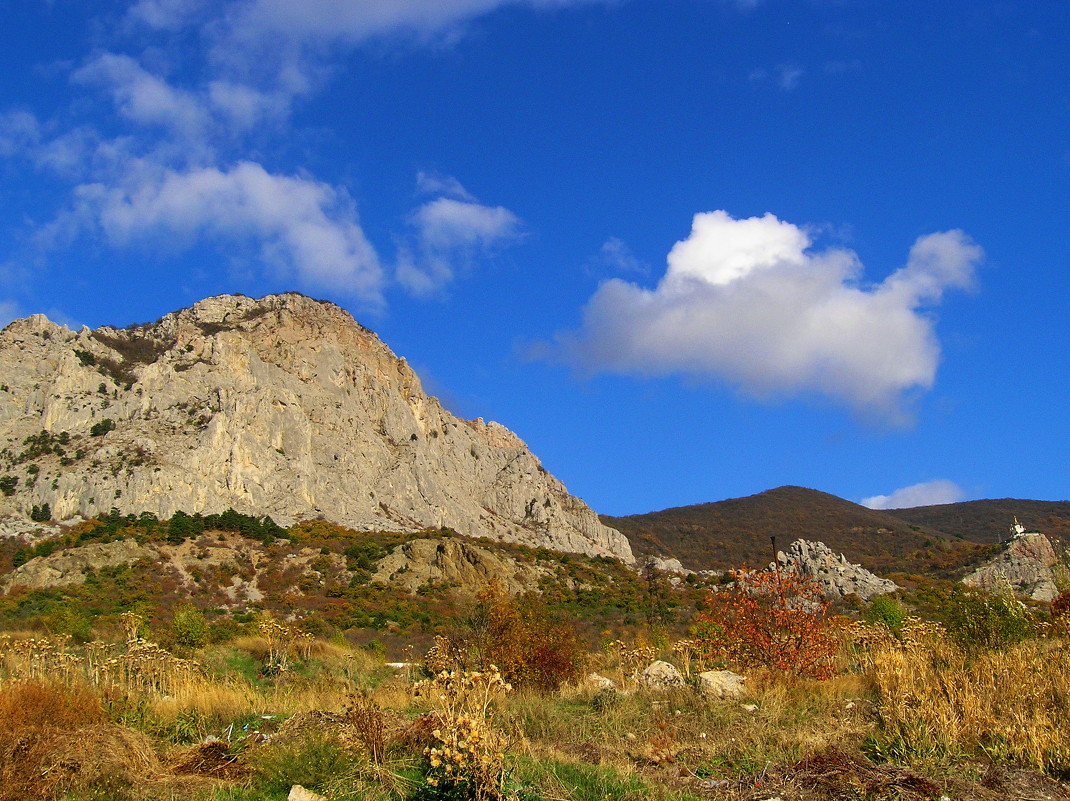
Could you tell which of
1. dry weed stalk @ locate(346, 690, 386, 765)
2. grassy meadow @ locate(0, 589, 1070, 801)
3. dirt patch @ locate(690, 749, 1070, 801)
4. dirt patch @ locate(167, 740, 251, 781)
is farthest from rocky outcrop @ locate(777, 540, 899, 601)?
dirt patch @ locate(167, 740, 251, 781)

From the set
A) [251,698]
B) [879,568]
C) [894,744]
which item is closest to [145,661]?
[251,698]

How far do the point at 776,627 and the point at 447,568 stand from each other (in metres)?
47.1

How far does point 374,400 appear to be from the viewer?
96438 mm

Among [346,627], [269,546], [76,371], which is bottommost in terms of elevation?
[346,627]

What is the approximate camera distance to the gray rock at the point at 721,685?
34.7ft

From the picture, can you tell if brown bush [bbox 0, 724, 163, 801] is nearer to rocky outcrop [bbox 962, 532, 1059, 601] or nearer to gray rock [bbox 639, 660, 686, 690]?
gray rock [bbox 639, 660, 686, 690]

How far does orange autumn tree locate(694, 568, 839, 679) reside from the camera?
39.4 ft

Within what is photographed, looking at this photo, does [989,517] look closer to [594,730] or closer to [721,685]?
[721,685]

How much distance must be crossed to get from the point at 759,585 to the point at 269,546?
55411mm

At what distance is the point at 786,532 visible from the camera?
4444 inches

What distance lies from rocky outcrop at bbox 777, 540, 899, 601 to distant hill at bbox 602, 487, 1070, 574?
72.9 ft

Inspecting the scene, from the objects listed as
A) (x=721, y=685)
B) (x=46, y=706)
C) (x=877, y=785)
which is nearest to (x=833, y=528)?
(x=721, y=685)

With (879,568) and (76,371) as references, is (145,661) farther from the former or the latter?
(879,568)

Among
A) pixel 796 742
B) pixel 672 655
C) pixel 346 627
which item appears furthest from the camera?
pixel 346 627
